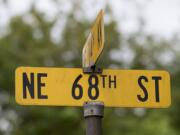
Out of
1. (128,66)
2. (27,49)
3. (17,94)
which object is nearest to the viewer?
(17,94)

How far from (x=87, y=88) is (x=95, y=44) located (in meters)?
0.24

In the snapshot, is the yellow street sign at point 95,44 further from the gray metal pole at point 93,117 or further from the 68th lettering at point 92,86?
the gray metal pole at point 93,117

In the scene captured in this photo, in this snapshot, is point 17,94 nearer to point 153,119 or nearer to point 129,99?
point 129,99

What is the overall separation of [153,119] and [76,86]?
17052mm

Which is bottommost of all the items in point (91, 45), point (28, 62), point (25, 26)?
point (91, 45)

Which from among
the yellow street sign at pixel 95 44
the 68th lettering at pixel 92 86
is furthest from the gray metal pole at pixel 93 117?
the yellow street sign at pixel 95 44

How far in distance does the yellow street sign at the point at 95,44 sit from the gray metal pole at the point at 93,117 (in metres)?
0.24

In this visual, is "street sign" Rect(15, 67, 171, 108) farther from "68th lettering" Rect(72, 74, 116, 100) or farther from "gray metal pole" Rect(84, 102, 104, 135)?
"gray metal pole" Rect(84, 102, 104, 135)

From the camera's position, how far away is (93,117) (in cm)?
338

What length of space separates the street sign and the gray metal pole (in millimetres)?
121

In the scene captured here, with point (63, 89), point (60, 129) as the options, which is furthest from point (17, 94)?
point (60, 129)

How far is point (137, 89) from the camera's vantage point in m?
3.67

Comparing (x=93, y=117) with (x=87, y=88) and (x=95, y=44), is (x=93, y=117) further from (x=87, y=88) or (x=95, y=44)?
(x=95, y=44)

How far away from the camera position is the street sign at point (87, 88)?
141 inches
